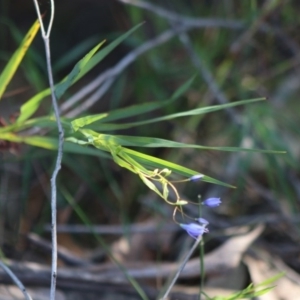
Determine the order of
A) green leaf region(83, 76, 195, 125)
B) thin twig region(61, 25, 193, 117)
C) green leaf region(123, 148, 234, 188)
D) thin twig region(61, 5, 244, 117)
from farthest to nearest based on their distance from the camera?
thin twig region(61, 5, 244, 117) < thin twig region(61, 25, 193, 117) < green leaf region(83, 76, 195, 125) < green leaf region(123, 148, 234, 188)

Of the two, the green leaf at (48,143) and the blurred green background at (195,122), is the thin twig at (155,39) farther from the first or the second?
the green leaf at (48,143)

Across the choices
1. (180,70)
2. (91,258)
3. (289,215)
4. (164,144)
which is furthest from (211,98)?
(164,144)

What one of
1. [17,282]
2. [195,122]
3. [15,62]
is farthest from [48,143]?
[195,122]

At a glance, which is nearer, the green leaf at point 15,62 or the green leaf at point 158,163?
the green leaf at point 158,163

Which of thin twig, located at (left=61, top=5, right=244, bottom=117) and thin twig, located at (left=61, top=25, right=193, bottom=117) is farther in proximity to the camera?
thin twig, located at (left=61, top=5, right=244, bottom=117)

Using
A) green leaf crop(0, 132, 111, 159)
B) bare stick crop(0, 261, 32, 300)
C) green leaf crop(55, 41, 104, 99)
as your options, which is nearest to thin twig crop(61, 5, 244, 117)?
green leaf crop(0, 132, 111, 159)

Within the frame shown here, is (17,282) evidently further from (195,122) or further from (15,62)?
(195,122)

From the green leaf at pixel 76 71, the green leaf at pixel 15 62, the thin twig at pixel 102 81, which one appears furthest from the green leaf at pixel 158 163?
the thin twig at pixel 102 81

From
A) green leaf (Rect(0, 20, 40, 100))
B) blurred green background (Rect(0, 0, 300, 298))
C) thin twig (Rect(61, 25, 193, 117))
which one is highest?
green leaf (Rect(0, 20, 40, 100))

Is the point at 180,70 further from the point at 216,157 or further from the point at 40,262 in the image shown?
the point at 40,262

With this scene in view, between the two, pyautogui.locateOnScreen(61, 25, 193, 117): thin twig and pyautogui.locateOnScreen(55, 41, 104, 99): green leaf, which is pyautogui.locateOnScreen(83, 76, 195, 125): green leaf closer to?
pyautogui.locateOnScreen(55, 41, 104, 99): green leaf

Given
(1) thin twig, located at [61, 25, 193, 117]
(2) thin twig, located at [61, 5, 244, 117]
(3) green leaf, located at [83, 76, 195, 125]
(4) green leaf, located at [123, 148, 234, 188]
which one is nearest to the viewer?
(4) green leaf, located at [123, 148, 234, 188]
